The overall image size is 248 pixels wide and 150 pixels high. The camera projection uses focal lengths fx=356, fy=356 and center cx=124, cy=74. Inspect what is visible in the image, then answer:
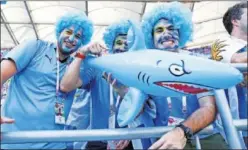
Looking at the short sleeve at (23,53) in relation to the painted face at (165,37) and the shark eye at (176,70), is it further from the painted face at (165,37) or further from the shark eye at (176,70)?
the shark eye at (176,70)

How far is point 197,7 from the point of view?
19.3ft

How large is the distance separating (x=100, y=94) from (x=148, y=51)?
0.64 m

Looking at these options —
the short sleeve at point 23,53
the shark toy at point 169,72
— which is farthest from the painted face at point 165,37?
the short sleeve at point 23,53

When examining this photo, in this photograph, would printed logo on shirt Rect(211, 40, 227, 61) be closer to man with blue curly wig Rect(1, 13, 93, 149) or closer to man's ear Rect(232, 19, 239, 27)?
man's ear Rect(232, 19, 239, 27)

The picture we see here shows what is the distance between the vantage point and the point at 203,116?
1.02 metres

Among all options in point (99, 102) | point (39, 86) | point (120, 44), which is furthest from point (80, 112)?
point (120, 44)

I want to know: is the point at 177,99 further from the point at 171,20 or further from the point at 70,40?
the point at 70,40

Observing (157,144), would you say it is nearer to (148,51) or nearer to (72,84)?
(148,51)

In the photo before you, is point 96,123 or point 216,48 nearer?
point 216,48

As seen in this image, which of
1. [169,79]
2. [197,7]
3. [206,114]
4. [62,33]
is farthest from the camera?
[197,7]

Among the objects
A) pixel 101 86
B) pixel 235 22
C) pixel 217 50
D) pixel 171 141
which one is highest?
pixel 235 22

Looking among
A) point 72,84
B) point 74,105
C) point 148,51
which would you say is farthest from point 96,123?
point 148,51

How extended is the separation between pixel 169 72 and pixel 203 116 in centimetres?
25

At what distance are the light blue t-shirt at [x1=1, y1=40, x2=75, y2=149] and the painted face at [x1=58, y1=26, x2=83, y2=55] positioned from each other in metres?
0.07
